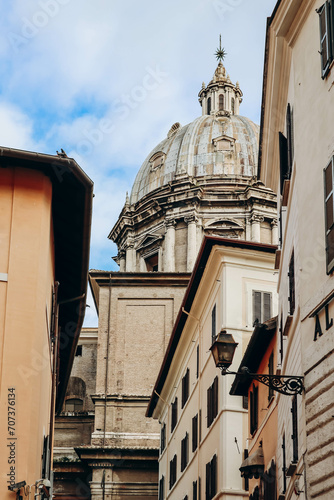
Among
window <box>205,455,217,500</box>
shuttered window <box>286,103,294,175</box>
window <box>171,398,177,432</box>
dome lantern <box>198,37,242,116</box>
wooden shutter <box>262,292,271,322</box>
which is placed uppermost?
dome lantern <box>198,37,242,116</box>

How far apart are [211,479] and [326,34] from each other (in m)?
17.0

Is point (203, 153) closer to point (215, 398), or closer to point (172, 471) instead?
point (172, 471)

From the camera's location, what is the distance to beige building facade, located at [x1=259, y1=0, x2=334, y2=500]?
11.2 m

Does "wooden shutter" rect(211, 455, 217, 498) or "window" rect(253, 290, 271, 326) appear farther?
"window" rect(253, 290, 271, 326)

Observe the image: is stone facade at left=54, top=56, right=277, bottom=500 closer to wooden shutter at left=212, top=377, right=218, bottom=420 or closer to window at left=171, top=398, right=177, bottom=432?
window at left=171, top=398, right=177, bottom=432

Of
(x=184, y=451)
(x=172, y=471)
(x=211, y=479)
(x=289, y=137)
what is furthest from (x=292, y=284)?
(x=172, y=471)

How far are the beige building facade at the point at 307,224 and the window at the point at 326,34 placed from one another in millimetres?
13

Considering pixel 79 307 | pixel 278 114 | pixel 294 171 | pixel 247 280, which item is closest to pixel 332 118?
pixel 294 171

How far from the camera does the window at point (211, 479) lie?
2542 centimetres

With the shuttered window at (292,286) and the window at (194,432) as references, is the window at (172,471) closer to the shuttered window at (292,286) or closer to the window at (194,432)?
the window at (194,432)

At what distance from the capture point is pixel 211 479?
85.4 feet

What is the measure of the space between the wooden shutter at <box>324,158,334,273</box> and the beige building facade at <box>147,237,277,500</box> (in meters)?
14.3

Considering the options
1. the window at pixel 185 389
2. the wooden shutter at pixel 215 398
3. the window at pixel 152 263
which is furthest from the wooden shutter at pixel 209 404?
the window at pixel 152 263

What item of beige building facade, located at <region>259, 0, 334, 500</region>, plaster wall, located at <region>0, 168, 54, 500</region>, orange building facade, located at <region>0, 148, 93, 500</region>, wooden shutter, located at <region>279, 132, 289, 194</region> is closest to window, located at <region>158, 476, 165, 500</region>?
orange building facade, located at <region>0, 148, 93, 500</region>
